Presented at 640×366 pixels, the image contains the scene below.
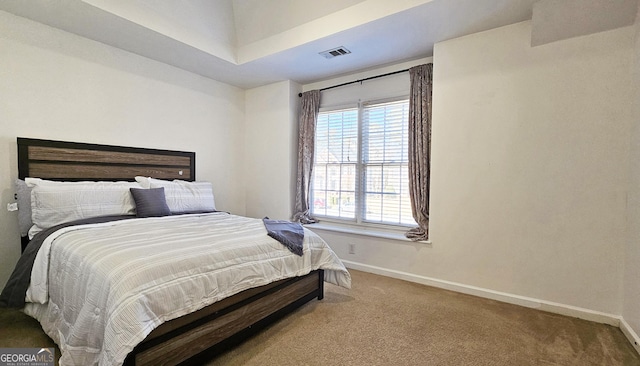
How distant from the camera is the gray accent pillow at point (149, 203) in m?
2.74

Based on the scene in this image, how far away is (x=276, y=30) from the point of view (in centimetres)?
317

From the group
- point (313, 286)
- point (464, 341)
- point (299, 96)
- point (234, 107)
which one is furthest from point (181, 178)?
point (464, 341)

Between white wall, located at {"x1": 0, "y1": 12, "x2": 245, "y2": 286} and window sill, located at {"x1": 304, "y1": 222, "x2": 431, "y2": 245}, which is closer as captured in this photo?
white wall, located at {"x1": 0, "y1": 12, "x2": 245, "y2": 286}

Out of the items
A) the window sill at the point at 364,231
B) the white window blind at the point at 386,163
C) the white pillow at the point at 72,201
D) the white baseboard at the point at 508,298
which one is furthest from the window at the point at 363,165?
the white pillow at the point at 72,201

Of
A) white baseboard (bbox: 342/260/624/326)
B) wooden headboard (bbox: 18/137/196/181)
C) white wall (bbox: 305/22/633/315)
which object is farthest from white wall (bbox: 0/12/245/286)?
white wall (bbox: 305/22/633/315)

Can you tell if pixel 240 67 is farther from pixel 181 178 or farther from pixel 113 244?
pixel 113 244

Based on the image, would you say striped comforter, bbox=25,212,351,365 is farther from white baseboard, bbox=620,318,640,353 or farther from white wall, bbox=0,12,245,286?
white baseboard, bbox=620,318,640,353

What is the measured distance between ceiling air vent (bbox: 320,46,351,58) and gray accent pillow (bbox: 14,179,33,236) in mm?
3079

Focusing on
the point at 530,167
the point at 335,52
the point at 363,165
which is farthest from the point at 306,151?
the point at 530,167

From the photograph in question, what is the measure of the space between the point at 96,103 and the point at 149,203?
4.17 ft

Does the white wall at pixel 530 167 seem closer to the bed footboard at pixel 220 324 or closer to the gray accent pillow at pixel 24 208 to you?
the bed footboard at pixel 220 324

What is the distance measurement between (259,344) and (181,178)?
259 cm

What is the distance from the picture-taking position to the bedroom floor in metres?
1.78

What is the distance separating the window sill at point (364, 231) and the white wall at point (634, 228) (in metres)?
1.47
